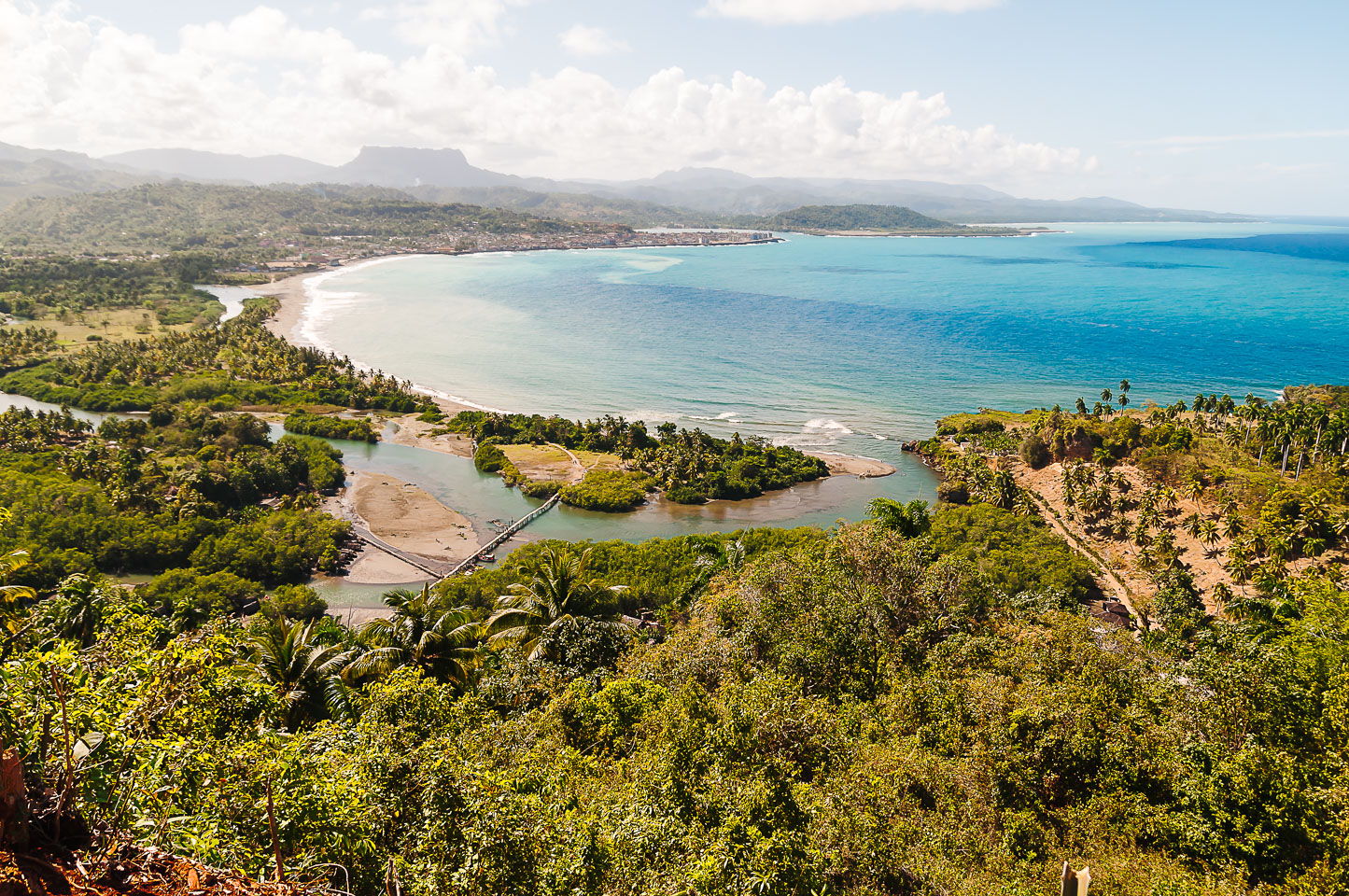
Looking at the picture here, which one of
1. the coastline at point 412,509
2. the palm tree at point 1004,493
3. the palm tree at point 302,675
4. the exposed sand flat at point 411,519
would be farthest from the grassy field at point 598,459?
the palm tree at point 302,675

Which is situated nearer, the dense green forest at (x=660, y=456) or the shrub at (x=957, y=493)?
the shrub at (x=957, y=493)

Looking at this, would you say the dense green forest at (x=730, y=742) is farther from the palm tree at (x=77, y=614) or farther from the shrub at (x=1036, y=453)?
the shrub at (x=1036, y=453)

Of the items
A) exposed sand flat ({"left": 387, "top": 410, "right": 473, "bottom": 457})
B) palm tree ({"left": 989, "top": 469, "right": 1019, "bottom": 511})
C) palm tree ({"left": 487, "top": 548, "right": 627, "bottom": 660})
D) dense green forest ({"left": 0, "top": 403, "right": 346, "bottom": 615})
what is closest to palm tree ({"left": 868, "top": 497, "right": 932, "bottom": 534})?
palm tree ({"left": 487, "top": 548, "right": 627, "bottom": 660})

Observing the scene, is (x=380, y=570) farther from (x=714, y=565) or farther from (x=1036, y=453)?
(x=1036, y=453)

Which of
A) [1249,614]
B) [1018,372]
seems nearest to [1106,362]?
[1018,372]

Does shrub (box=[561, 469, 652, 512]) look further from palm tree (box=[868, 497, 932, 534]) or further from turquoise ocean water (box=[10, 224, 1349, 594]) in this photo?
palm tree (box=[868, 497, 932, 534])

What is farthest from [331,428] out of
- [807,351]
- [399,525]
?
[807,351]
